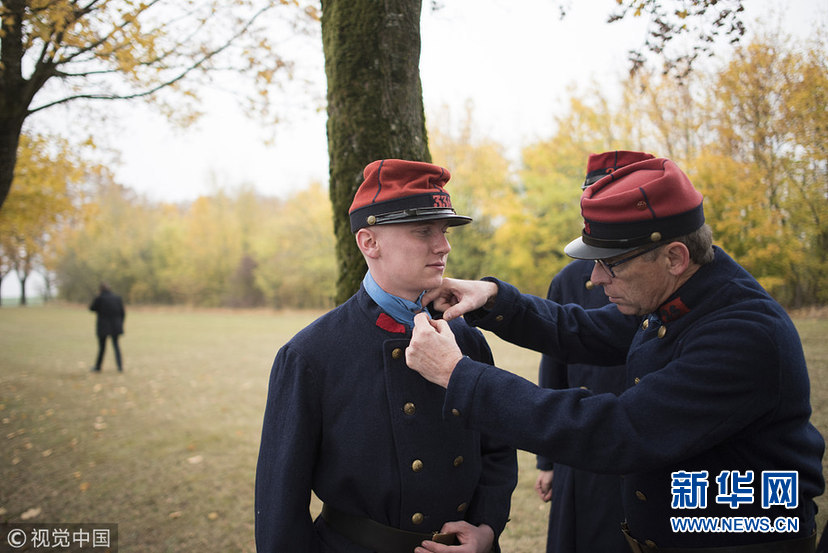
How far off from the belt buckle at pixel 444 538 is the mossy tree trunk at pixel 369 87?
145 centimetres

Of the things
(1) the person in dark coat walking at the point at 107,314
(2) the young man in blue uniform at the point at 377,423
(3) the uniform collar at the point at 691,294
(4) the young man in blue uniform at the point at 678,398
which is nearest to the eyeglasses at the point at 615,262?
(4) the young man in blue uniform at the point at 678,398

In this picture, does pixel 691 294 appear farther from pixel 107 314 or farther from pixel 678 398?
pixel 107 314

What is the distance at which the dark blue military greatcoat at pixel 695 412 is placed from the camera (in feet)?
5.15

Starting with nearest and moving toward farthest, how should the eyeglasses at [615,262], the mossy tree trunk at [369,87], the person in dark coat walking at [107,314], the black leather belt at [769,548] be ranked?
1. the black leather belt at [769,548]
2. the eyeglasses at [615,262]
3. the mossy tree trunk at [369,87]
4. the person in dark coat walking at [107,314]

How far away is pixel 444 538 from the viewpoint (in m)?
1.94

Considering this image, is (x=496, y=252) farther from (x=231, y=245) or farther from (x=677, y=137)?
(x=231, y=245)

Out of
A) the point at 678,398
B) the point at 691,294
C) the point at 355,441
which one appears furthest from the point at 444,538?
the point at 691,294

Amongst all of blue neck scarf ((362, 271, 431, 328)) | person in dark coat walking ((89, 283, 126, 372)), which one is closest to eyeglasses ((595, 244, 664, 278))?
blue neck scarf ((362, 271, 431, 328))

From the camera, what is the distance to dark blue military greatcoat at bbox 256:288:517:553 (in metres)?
1.84

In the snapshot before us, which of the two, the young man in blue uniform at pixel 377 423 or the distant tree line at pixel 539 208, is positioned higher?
the distant tree line at pixel 539 208

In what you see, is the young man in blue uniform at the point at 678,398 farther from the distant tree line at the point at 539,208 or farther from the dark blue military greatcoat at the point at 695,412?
the distant tree line at the point at 539,208

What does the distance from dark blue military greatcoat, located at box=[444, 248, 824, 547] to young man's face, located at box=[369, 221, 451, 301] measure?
40 cm

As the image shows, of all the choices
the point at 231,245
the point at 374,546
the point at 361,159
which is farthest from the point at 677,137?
the point at 231,245

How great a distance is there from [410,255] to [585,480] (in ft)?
5.86
